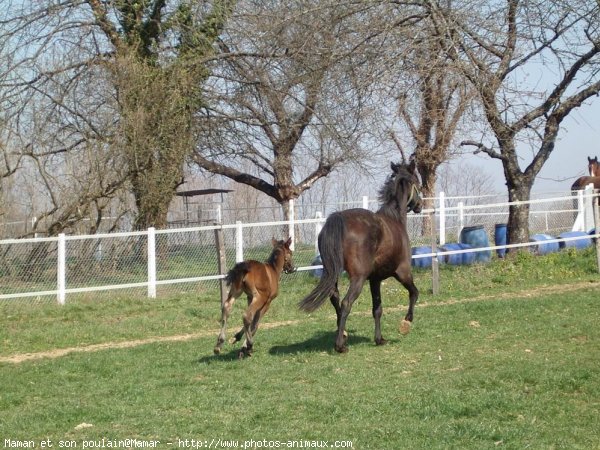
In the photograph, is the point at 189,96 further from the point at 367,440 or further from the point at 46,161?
the point at 367,440

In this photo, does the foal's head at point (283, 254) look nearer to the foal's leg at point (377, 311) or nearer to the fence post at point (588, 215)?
the foal's leg at point (377, 311)

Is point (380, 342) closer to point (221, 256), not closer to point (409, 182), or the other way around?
point (409, 182)

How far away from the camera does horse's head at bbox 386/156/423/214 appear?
1169cm

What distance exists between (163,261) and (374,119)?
5.90 metres

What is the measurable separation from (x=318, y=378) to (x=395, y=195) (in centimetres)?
374

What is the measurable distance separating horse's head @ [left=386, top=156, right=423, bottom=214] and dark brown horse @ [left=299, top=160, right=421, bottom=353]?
0.07 ft

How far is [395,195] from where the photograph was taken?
11.6m

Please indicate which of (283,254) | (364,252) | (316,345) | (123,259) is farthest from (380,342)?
(123,259)

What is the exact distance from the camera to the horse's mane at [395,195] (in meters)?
11.4

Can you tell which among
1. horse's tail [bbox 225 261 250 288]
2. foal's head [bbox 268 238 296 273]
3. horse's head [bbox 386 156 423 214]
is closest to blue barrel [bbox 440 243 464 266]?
horse's head [bbox 386 156 423 214]

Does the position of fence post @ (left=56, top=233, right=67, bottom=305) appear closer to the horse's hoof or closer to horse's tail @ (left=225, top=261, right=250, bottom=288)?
horse's tail @ (left=225, top=261, right=250, bottom=288)

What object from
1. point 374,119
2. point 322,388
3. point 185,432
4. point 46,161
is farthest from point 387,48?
point 185,432

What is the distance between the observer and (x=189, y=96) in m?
22.3

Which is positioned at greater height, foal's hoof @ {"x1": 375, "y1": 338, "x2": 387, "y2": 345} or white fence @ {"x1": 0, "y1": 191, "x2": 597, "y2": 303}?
white fence @ {"x1": 0, "y1": 191, "x2": 597, "y2": 303}
